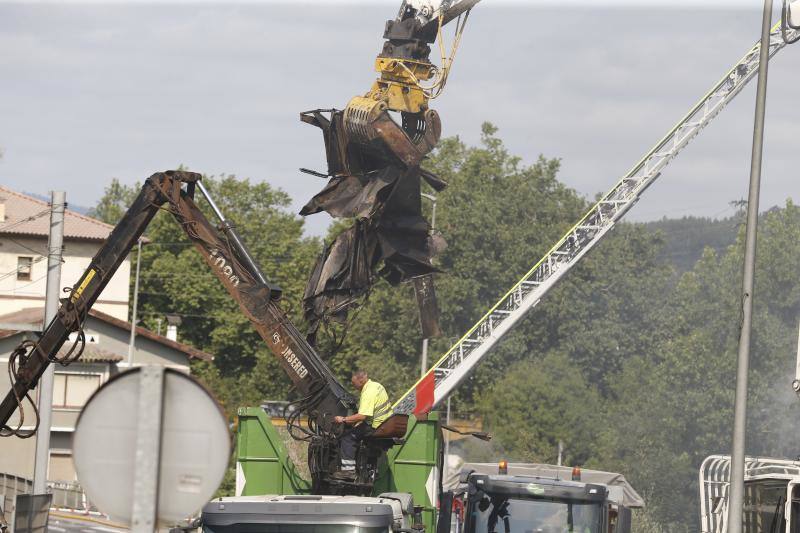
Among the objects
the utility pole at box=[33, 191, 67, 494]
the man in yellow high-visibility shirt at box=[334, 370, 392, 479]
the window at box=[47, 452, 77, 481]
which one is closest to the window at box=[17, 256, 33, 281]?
the window at box=[47, 452, 77, 481]

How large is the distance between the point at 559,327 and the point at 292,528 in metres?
74.5

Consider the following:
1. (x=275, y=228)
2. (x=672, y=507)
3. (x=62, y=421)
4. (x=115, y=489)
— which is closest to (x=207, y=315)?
(x=275, y=228)

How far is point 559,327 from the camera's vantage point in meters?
86.2

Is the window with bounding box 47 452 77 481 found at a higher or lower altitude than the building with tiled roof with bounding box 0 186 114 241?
lower

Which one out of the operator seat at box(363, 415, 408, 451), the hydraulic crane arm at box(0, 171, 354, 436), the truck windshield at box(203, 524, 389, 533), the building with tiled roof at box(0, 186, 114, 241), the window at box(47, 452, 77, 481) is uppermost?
the building with tiled roof at box(0, 186, 114, 241)

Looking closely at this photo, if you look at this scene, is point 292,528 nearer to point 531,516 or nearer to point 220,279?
point 531,516

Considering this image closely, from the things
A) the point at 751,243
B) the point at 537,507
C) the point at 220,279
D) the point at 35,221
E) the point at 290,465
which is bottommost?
the point at 537,507

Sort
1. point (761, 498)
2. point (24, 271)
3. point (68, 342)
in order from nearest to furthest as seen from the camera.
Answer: point (761, 498) → point (68, 342) → point (24, 271)

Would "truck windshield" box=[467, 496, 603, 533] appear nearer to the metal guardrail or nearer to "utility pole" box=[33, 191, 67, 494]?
"utility pole" box=[33, 191, 67, 494]

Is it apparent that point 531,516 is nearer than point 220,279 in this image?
Yes

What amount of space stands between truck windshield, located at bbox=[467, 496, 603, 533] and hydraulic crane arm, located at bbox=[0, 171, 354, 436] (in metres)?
2.82

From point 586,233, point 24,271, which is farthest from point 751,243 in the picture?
point 24,271

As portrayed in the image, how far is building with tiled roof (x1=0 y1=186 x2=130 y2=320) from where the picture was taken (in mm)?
68375

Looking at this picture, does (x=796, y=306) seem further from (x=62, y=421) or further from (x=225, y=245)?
(x=225, y=245)
